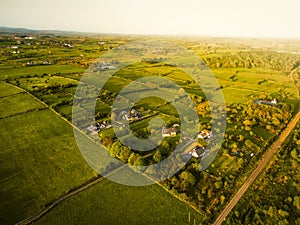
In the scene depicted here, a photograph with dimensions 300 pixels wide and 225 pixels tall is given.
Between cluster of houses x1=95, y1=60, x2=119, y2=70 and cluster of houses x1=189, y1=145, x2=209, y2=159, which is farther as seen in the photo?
cluster of houses x1=95, y1=60, x2=119, y2=70

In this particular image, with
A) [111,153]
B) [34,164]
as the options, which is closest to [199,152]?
[111,153]

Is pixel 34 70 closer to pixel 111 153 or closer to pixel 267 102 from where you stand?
pixel 111 153

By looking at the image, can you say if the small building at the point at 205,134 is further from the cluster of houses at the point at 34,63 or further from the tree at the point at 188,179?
the cluster of houses at the point at 34,63

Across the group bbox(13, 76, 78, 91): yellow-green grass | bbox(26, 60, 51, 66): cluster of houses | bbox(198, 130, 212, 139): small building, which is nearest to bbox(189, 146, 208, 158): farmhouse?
bbox(198, 130, 212, 139): small building

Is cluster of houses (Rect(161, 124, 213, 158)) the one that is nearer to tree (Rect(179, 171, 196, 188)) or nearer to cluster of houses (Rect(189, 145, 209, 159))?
cluster of houses (Rect(189, 145, 209, 159))

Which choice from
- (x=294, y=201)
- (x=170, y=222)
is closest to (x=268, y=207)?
(x=294, y=201)
